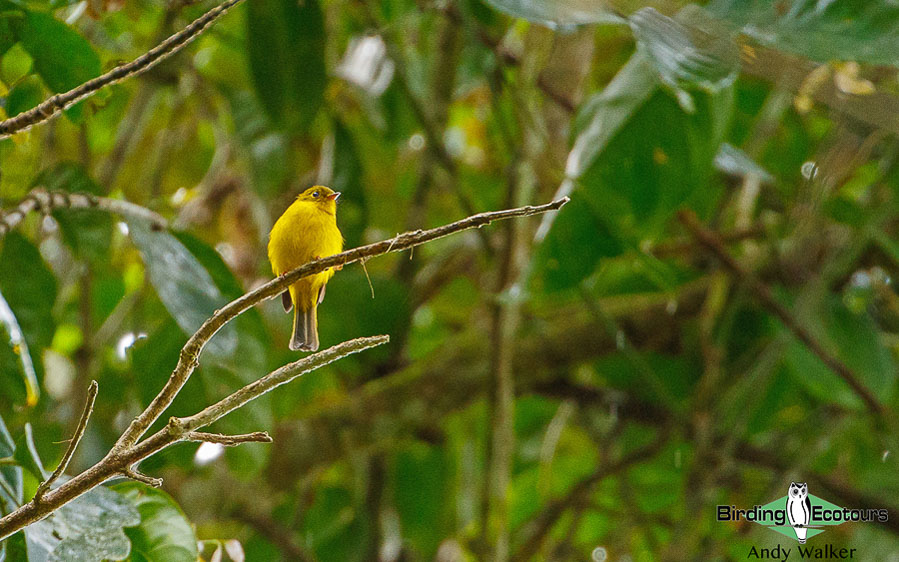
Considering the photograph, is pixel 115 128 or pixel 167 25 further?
pixel 115 128

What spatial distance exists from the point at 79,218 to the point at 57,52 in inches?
17.4

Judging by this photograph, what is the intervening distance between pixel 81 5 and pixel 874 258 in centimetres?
278

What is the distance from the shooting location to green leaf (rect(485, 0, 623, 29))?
150cm

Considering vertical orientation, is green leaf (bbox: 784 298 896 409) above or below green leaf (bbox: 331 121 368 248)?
below

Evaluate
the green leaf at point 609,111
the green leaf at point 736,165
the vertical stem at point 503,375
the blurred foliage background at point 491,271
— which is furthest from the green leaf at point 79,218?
the green leaf at point 736,165

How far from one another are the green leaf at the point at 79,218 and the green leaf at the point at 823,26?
132cm

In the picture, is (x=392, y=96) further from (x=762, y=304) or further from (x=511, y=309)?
(x=762, y=304)

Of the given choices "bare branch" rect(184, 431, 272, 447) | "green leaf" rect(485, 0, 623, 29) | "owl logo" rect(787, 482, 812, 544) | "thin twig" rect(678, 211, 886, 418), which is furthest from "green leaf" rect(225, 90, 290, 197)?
"bare branch" rect(184, 431, 272, 447)

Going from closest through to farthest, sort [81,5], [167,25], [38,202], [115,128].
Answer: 1. [38,202]
2. [81,5]
3. [167,25]
4. [115,128]

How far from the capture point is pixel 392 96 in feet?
10.8

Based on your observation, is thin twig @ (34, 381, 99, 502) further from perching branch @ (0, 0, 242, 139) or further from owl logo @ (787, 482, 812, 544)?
owl logo @ (787, 482, 812, 544)

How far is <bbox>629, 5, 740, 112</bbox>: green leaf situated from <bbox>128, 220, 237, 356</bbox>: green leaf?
86cm

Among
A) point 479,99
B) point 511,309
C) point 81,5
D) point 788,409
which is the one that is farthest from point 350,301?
point 788,409

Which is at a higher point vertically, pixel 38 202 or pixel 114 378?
pixel 38 202
